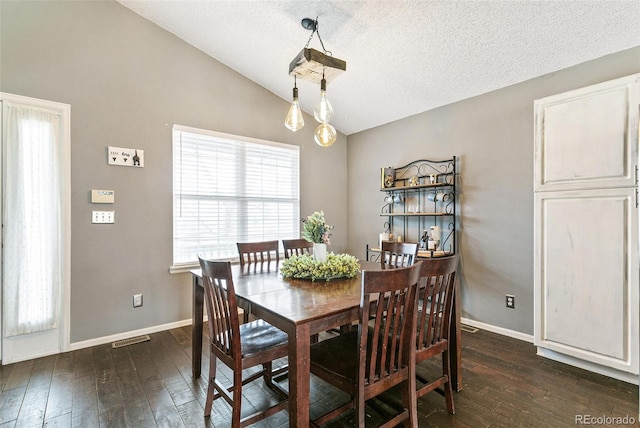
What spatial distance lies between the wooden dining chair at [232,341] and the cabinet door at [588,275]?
2.24 m

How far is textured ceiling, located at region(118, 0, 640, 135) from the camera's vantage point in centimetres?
223

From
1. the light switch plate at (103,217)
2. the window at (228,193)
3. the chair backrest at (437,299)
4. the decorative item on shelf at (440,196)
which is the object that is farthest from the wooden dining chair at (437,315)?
the light switch plate at (103,217)

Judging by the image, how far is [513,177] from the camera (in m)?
2.98

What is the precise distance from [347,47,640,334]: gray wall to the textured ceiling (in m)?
0.12

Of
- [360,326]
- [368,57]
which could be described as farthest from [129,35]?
[360,326]

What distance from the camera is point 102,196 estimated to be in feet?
9.36

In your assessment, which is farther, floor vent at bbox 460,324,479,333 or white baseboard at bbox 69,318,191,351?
floor vent at bbox 460,324,479,333

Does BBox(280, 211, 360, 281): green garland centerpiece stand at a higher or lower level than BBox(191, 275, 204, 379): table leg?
higher

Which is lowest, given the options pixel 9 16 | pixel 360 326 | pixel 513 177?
pixel 360 326

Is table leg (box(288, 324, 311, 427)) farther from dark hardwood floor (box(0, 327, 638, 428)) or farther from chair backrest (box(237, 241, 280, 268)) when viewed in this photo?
chair backrest (box(237, 241, 280, 268))

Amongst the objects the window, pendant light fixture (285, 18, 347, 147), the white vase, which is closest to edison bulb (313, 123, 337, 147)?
pendant light fixture (285, 18, 347, 147)

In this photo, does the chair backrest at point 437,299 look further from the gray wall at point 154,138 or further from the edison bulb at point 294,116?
the gray wall at point 154,138

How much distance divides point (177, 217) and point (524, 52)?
3.66m

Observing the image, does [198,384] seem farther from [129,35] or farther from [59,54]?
[129,35]
